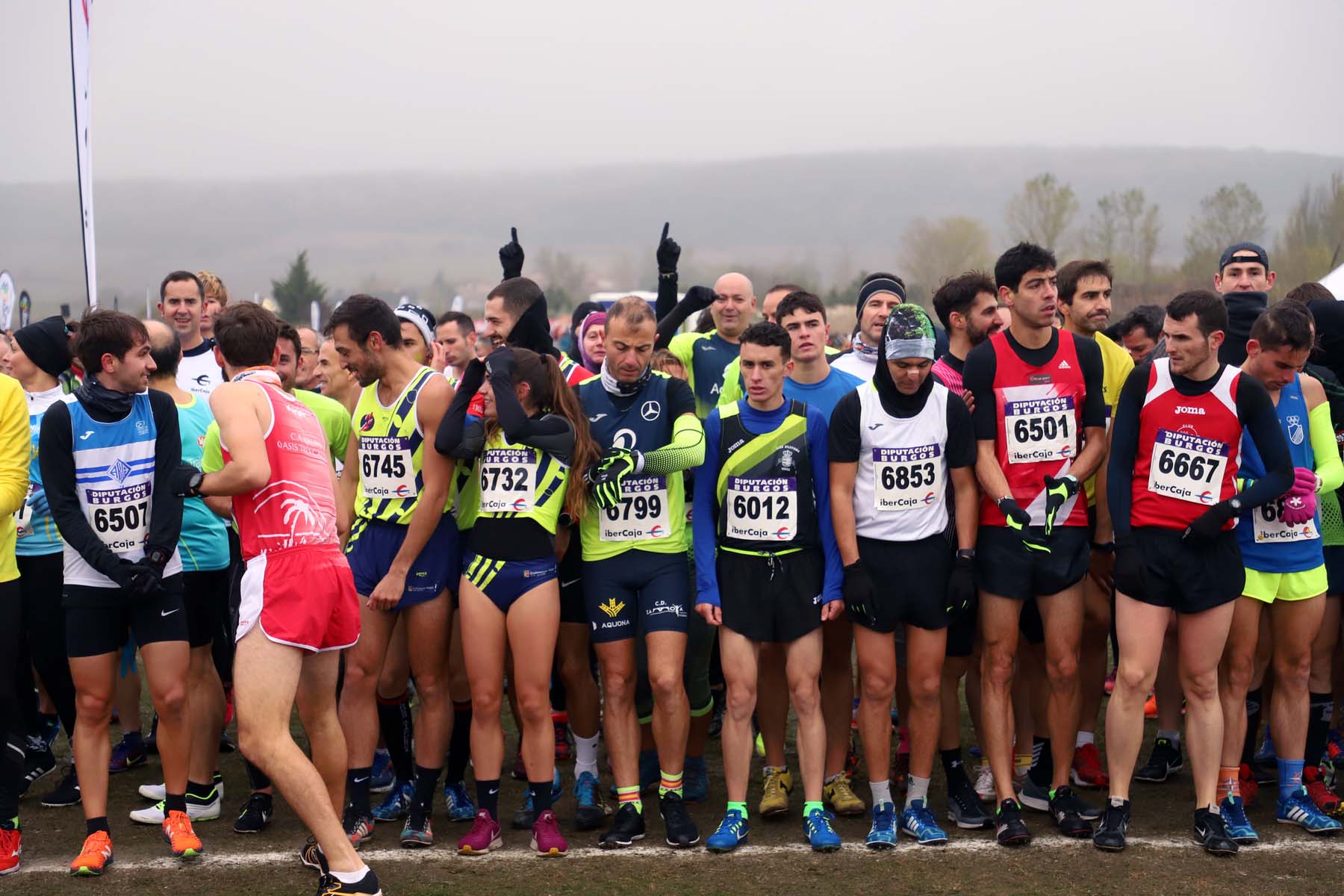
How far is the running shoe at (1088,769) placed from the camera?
5.92 metres

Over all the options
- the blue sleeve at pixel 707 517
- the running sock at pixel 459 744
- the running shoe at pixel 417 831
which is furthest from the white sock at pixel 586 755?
the blue sleeve at pixel 707 517

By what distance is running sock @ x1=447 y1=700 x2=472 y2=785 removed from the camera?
18.7 ft

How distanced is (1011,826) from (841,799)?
81 centimetres

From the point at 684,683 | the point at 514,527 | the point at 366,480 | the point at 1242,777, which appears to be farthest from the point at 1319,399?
the point at 366,480

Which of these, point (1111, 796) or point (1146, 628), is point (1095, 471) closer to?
point (1146, 628)

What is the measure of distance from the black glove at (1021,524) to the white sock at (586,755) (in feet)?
7.04

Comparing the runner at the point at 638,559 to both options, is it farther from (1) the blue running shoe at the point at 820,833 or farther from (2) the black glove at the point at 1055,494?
(2) the black glove at the point at 1055,494

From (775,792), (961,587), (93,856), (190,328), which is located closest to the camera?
(93,856)

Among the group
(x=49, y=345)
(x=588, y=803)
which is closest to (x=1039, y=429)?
(x=588, y=803)

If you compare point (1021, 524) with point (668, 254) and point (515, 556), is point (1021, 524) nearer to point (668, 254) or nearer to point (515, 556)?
point (515, 556)

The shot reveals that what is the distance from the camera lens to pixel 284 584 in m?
4.42

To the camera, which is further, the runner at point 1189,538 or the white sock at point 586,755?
the white sock at point 586,755

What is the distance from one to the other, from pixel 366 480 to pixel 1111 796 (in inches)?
139

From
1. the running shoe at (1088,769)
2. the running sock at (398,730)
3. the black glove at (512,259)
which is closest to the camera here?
the running sock at (398,730)
